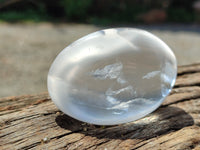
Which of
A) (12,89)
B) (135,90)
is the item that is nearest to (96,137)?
(135,90)

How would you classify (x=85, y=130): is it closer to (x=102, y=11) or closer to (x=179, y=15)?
(x=102, y=11)

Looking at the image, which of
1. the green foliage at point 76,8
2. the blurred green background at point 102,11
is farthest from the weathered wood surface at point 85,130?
the green foliage at point 76,8

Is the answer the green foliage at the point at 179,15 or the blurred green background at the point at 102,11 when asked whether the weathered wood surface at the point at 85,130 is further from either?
the green foliage at the point at 179,15

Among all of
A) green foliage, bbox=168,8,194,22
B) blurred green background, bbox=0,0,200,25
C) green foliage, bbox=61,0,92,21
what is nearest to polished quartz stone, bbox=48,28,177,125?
blurred green background, bbox=0,0,200,25

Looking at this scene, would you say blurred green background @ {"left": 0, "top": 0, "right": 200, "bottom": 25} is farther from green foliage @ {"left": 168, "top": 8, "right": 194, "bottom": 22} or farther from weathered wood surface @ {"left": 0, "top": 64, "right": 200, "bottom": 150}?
weathered wood surface @ {"left": 0, "top": 64, "right": 200, "bottom": 150}

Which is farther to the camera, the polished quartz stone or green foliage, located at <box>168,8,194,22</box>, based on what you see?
green foliage, located at <box>168,8,194,22</box>

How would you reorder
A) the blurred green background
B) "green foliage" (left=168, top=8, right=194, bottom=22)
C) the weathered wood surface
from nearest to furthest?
1. the weathered wood surface
2. the blurred green background
3. "green foliage" (left=168, top=8, right=194, bottom=22)
